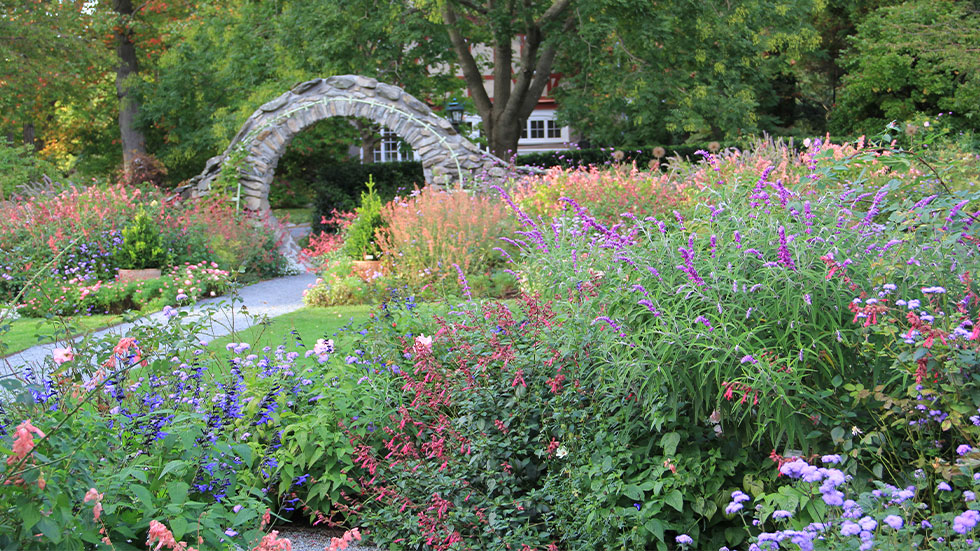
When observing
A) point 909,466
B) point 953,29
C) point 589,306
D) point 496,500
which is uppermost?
point 953,29

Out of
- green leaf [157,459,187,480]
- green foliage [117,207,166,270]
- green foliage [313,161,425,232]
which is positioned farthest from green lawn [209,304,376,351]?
green foliage [313,161,425,232]

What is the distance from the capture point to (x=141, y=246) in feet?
31.1

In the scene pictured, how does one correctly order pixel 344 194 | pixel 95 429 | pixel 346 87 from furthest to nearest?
pixel 344 194, pixel 346 87, pixel 95 429

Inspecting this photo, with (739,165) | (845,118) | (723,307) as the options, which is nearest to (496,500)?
(723,307)

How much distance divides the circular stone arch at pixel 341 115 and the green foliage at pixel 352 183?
346 centimetres

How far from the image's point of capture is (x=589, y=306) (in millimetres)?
3225

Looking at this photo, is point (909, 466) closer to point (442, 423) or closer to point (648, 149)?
point (442, 423)

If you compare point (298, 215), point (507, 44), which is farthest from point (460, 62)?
point (298, 215)

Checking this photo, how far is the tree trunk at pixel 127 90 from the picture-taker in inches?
770

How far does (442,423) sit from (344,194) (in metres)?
14.0

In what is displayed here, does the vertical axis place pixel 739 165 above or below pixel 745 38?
below

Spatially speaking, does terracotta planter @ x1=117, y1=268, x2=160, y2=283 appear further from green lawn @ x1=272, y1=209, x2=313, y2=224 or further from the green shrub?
green lawn @ x1=272, y1=209, x2=313, y2=224

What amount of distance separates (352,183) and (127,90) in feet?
22.1

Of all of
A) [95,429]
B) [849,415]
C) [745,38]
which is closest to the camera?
[95,429]
